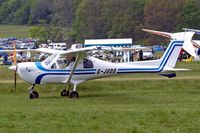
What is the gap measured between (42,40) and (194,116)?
101m

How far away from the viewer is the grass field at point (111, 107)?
13552 millimetres

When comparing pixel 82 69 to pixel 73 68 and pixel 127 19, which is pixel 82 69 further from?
pixel 127 19

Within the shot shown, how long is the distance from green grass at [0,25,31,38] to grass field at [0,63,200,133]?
109m

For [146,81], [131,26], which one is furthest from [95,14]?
[146,81]

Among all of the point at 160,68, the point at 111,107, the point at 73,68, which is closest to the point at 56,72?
the point at 73,68

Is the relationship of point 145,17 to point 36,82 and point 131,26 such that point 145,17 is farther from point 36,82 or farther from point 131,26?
point 36,82

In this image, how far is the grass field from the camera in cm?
1355

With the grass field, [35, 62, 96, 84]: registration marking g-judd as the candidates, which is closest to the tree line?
the grass field

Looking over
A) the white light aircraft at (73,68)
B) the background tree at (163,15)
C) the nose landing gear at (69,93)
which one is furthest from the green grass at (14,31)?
the nose landing gear at (69,93)

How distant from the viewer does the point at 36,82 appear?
24.6 metres

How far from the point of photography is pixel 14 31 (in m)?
148

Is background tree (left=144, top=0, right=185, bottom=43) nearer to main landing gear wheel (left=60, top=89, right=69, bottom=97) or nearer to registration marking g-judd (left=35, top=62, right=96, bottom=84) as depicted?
registration marking g-judd (left=35, top=62, right=96, bottom=84)

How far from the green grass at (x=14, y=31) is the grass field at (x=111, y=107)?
109 meters

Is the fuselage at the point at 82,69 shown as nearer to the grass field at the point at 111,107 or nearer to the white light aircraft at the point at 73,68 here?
the white light aircraft at the point at 73,68
